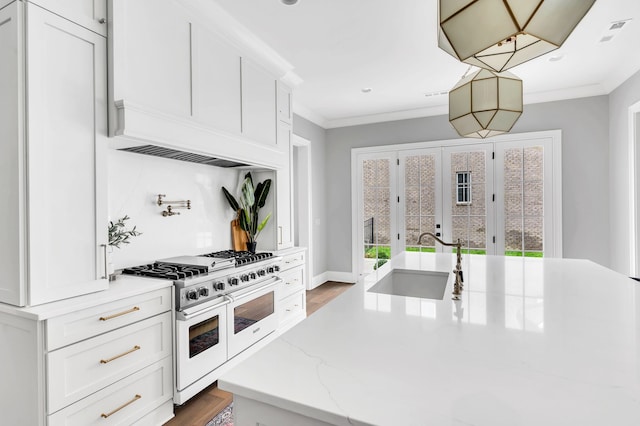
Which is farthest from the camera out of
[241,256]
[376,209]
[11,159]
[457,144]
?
[376,209]

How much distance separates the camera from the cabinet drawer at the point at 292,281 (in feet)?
11.1

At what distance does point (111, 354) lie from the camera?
1.75m

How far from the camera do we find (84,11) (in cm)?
177

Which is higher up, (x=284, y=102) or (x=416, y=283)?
(x=284, y=102)

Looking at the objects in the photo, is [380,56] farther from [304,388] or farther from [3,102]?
[304,388]

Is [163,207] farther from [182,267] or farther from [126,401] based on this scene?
[126,401]

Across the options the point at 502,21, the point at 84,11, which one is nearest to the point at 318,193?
the point at 84,11

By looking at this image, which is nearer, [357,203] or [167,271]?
[167,271]

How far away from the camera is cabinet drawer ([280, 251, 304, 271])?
134 inches

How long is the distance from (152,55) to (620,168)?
4.81 m

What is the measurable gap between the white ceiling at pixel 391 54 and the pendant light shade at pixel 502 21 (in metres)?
1.59

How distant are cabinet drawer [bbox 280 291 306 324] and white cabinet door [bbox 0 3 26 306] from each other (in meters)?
2.12

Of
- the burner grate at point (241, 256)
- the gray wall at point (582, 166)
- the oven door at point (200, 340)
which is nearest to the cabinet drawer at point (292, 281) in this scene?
the burner grate at point (241, 256)

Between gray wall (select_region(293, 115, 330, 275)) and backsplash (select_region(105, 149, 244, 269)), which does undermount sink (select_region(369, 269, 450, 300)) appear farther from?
gray wall (select_region(293, 115, 330, 275))
